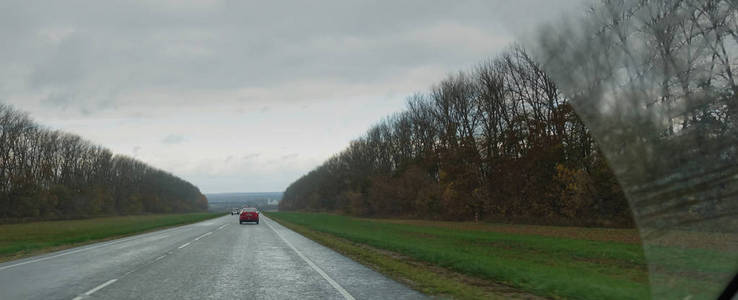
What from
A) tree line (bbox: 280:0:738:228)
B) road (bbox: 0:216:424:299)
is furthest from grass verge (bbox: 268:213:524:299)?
tree line (bbox: 280:0:738:228)

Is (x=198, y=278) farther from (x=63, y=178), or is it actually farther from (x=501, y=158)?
(x=63, y=178)

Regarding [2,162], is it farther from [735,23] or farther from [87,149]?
[735,23]

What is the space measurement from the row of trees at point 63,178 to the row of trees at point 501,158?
48209 millimetres

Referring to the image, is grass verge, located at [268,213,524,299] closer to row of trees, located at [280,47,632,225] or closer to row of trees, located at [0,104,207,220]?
row of trees, located at [280,47,632,225]

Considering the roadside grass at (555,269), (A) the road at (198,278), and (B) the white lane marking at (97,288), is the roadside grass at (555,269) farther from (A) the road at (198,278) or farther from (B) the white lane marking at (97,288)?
(B) the white lane marking at (97,288)

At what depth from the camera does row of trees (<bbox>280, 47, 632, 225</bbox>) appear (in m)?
31.2

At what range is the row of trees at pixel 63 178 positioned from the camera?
2697 inches

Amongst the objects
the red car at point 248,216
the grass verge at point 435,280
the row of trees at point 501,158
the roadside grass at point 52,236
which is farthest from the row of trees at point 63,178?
the grass verge at point 435,280

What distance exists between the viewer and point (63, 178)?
298 feet

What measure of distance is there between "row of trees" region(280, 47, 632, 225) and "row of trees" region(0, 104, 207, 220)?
4821cm

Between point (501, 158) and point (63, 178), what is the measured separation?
82.5 m

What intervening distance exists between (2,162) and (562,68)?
80572mm

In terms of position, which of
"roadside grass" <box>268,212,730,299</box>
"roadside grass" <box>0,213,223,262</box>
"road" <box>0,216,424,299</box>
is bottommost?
"roadside grass" <box>268,212,730,299</box>

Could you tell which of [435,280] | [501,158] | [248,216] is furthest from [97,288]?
[501,158]
